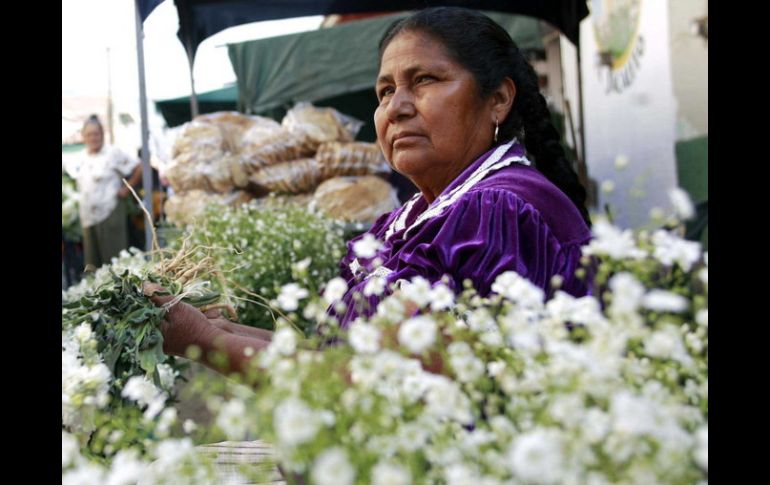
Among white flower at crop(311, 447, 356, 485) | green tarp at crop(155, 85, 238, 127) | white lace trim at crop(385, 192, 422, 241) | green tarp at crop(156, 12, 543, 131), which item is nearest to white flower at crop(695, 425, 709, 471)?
white flower at crop(311, 447, 356, 485)

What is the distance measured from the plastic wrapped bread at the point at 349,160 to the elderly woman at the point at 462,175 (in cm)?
262

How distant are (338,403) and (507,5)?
14.9 feet

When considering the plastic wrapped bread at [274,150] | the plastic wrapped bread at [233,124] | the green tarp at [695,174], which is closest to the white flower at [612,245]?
the green tarp at [695,174]

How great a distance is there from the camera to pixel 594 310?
0.91m

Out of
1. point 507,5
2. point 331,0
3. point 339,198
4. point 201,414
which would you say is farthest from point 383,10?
point 201,414

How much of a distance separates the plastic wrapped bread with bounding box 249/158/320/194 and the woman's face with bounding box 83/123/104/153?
3111 mm

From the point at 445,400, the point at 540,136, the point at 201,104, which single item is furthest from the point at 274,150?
the point at 445,400

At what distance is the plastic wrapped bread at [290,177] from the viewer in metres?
5.06

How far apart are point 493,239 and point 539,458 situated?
1052 millimetres

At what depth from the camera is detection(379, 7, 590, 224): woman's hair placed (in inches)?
80.3

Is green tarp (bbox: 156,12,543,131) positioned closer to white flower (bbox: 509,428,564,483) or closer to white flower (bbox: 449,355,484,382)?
white flower (bbox: 449,355,484,382)

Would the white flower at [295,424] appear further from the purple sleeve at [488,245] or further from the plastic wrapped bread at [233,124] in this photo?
the plastic wrapped bread at [233,124]
